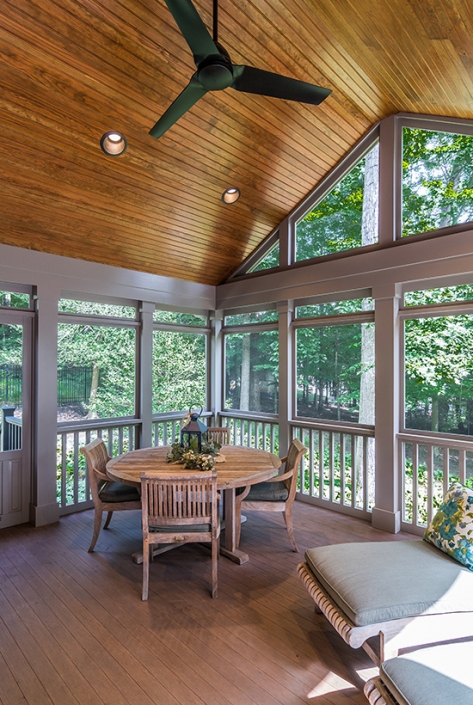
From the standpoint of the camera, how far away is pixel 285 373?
5.03 metres

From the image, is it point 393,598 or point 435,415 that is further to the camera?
point 435,415

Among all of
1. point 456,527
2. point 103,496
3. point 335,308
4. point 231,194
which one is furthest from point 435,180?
point 103,496

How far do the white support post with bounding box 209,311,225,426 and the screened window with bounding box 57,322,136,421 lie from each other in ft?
4.26

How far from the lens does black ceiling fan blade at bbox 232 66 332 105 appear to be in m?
2.21

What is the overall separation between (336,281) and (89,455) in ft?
10.0

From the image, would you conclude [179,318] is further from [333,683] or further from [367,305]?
[333,683]

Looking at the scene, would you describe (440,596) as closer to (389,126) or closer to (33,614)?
(33,614)

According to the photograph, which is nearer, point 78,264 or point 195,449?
point 195,449

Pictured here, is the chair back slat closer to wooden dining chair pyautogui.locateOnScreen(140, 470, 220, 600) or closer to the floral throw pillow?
wooden dining chair pyautogui.locateOnScreen(140, 470, 220, 600)

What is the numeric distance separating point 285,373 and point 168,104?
312 centimetres

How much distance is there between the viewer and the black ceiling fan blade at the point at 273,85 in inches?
86.9

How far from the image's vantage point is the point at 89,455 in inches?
130

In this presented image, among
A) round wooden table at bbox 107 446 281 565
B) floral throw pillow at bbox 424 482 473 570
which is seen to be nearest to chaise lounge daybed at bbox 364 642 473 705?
floral throw pillow at bbox 424 482 473 570

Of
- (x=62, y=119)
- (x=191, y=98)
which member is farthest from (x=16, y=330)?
(x=191, y=98)
